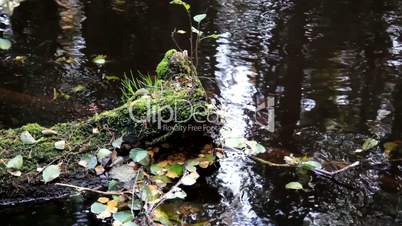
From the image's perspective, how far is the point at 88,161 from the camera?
371cm

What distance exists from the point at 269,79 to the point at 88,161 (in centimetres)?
264

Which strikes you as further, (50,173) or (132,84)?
(132,84)

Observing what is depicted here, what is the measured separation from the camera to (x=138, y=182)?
370 cm

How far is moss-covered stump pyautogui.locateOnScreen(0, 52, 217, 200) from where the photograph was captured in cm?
371

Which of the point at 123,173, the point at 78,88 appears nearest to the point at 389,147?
the point at 123,173

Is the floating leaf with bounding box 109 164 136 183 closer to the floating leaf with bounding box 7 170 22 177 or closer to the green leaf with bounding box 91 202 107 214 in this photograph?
the green leaf with bounding box 91 202 107 214

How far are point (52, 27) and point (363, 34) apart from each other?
4125mm

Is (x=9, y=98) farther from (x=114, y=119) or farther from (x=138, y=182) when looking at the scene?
(x=138, y=182)

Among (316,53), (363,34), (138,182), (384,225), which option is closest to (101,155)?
(138,182)

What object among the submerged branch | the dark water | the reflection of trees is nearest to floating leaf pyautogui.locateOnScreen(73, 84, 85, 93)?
the dark water

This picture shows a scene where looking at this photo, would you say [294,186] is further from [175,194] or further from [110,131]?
[110,131]

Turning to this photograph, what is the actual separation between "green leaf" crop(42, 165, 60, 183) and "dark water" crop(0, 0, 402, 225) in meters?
0.27

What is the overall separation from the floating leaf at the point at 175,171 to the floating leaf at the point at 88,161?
521mm

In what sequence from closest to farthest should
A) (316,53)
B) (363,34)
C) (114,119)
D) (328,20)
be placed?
1. (114,119)
2. (316,53)
3. (363,34)
4. (328,20)
